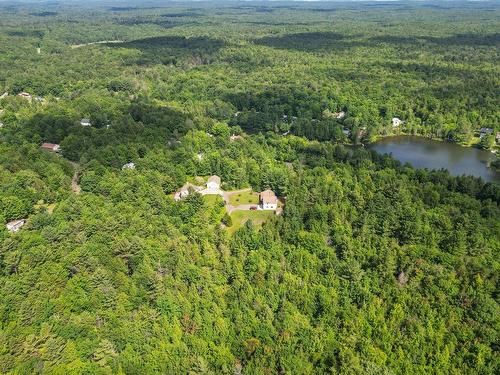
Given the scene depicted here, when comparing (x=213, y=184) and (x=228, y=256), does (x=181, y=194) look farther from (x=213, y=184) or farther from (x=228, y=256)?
(x=228, y=256)

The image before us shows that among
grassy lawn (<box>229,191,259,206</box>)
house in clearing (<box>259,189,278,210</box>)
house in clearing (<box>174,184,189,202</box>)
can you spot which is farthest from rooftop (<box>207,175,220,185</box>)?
house in clearing (<box>259,189,278,210</box>)

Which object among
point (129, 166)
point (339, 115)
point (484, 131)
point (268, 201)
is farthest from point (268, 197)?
point (484, 131)

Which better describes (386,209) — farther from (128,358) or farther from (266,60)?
(266,60)

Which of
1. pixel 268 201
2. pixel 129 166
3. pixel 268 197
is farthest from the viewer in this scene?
pixel 129 166

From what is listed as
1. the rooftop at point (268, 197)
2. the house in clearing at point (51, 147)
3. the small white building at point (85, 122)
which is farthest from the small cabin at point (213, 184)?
the small white building at point (85, 122)

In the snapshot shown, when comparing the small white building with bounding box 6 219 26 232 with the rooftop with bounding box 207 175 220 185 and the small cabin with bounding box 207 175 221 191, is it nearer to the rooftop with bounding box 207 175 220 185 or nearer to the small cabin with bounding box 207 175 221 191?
the small cabin with bounding box 207 175 221 191

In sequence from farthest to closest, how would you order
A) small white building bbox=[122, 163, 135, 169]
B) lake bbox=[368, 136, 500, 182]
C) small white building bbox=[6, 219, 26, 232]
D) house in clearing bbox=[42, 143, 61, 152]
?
lake bbox=[368, 136, 500, 182] → house in clearing bbox=[42, 143, 61, 152] → small white building bbox=[122, 163, 135, 169] → small white building bbox=[6, 219, 26, 232]

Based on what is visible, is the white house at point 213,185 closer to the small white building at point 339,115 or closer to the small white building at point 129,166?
the small white building at point 129,166
